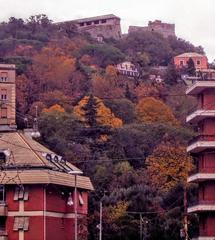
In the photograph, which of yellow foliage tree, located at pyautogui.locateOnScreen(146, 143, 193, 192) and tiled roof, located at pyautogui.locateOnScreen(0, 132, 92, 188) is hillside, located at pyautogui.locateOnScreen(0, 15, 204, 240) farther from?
tiled roof, located at pyautogui.locateOnScreen(0, 132, 92, 188)

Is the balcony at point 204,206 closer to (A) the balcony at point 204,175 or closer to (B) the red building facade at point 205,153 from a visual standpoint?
(B) the red building facade at point 205,153

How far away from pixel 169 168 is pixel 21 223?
5189cm

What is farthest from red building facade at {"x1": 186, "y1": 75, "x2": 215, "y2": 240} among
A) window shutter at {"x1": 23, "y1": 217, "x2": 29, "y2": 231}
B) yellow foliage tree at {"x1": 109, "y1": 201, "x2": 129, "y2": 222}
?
yellow foliage tree at {"x1": 109, "y1": 201, "x2": 129, "y2": 222}

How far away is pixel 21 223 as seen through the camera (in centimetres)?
8894

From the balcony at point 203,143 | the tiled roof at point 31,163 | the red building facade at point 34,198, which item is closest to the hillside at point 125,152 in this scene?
the tiled roof at point 31,163

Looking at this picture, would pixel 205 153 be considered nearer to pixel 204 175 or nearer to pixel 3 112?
pixel 204 175

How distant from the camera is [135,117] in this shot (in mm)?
193250

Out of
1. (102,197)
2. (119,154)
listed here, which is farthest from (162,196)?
(119,154)

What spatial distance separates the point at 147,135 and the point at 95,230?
196 ft

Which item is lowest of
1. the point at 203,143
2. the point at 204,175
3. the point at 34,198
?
the point at 34,198

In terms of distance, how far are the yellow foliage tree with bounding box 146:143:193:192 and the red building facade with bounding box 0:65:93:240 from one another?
1660 inches

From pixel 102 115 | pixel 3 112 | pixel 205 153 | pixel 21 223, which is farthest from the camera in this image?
pixel 102 115

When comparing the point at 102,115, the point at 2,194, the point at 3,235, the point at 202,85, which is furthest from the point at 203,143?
the point at 102,115

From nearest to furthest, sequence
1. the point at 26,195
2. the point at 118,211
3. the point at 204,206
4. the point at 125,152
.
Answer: the point at 26,195 < the point at 204,206 < the point at 118,211 < the point at 125,152
